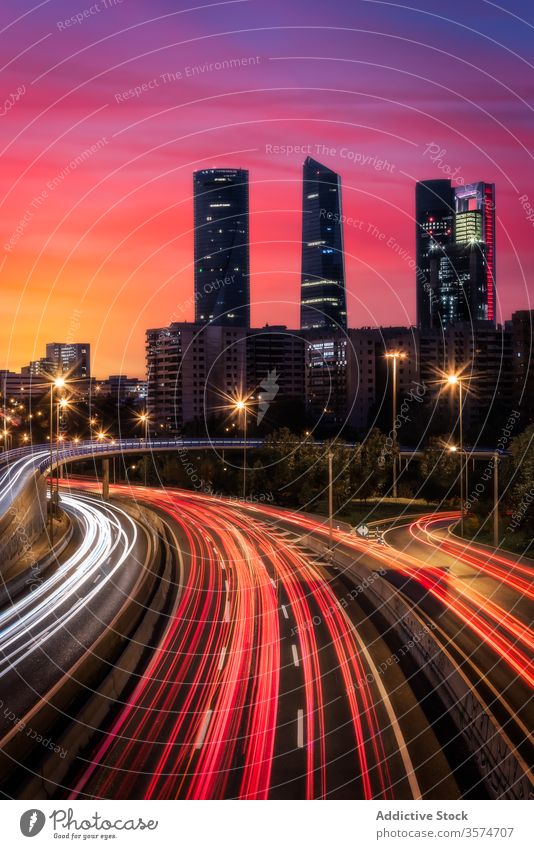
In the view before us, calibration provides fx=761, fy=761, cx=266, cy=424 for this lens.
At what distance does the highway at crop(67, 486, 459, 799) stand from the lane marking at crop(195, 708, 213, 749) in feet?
0.08

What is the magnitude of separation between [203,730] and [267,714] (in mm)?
1703

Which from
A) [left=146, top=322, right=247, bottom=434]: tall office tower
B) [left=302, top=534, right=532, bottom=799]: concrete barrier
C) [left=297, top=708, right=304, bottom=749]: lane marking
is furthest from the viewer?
[left=146, top=322, right=247, bottom=434]: tall office tower

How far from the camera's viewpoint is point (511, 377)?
148500 millimetres

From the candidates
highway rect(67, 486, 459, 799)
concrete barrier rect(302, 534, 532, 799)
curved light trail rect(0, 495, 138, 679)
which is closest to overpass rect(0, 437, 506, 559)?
curved light trail rect(0, 495, 138, 679)

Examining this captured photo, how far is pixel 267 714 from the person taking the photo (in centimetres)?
1783

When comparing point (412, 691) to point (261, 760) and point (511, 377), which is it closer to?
point (261, 760)

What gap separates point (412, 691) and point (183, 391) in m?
139

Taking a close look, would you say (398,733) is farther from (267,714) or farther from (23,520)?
(23,520)

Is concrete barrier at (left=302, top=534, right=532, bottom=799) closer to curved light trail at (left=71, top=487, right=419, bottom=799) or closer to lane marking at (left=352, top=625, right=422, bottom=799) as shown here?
lane marking at (left=352, top=625, right=422, bottom=799)

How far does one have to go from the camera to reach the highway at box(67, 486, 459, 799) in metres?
A: 14.4

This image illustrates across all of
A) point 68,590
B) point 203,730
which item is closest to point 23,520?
point 68,590

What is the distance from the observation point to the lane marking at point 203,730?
53.0 feet

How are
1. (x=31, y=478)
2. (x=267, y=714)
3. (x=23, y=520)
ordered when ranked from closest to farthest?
(x=267, y=714), (x=23, y=520), (x=31, y=478)

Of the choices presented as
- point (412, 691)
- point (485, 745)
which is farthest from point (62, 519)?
point (485, 745)
